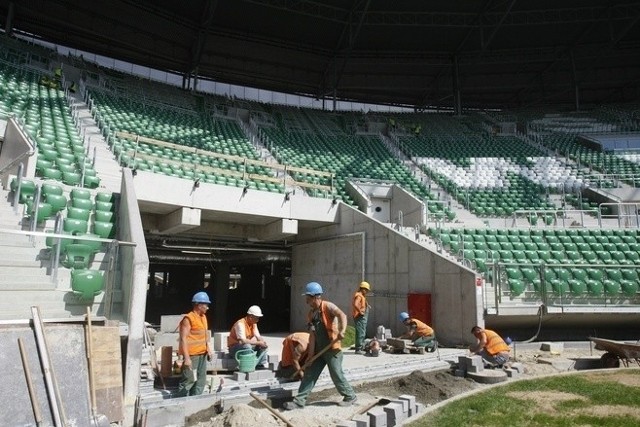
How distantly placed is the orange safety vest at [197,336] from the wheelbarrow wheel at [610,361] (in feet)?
23.8

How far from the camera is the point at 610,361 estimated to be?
8.27 metres

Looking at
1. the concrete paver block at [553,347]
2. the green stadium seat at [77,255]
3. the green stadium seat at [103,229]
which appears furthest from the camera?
the concrete paver block at [553,347]

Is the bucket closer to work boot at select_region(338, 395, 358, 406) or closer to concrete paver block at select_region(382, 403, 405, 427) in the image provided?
work boot at select_region(338, 395, 358, 406)

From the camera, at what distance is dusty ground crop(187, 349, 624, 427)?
504 cm

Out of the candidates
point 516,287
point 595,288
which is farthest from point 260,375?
point 595,288

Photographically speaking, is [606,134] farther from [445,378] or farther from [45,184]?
[45,184]

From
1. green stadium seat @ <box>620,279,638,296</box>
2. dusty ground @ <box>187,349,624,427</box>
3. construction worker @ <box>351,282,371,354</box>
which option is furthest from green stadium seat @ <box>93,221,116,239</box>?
green stadium seat @ <box>620,279,638,296</box>

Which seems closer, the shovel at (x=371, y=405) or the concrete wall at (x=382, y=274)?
the shovel at (x=371, y=405)

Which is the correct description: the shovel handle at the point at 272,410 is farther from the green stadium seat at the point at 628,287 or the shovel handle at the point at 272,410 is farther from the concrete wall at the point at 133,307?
the green stadium seat at the point at 628,287

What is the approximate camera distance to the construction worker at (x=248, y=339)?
287 inches

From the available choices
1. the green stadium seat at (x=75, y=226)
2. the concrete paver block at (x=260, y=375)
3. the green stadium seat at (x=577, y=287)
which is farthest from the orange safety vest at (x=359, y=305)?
the green stadium seat at (x=577, y=287)

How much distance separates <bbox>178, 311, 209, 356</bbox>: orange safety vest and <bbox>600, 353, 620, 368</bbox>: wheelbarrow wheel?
7.24m

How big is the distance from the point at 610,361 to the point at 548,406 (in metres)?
3.77

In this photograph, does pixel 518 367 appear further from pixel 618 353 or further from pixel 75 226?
pixel 75 226
